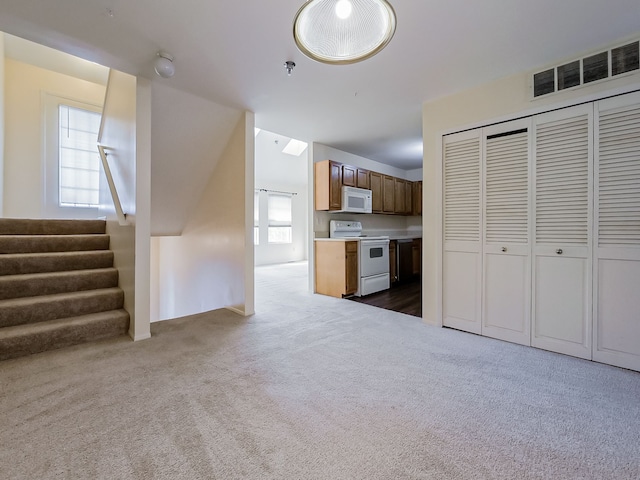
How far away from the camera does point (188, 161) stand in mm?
3578

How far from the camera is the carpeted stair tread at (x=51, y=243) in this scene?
2963 millimetres

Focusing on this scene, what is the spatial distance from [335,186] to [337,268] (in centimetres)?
134

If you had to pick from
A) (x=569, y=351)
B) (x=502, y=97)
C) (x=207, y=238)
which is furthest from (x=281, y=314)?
(x=502, y=97)

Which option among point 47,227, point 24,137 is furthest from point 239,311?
point 24,137

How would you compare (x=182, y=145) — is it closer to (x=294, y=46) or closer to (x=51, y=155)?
(x=294, y=46)

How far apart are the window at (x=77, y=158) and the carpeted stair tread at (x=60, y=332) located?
3.03m

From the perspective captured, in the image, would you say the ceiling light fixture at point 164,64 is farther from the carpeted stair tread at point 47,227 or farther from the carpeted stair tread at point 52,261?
the carpeted stair tread at point 47,227

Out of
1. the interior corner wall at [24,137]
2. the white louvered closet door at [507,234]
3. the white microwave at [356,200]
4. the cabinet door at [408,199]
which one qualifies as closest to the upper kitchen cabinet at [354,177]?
the white microwave at [356,200]

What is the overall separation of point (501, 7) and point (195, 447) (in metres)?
3.03

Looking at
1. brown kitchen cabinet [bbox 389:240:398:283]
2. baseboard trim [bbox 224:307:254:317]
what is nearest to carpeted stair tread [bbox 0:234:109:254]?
baseboard trim [bbox 224:307:254:317]

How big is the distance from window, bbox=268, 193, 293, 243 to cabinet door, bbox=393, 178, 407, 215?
3.89 m

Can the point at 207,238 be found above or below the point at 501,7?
below

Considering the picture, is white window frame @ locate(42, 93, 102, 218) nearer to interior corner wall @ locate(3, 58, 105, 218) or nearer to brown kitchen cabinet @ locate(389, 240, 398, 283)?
interior corner wall @ locate(3, 58, 105, 218)

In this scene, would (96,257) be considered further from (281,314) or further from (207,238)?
(281,314)
